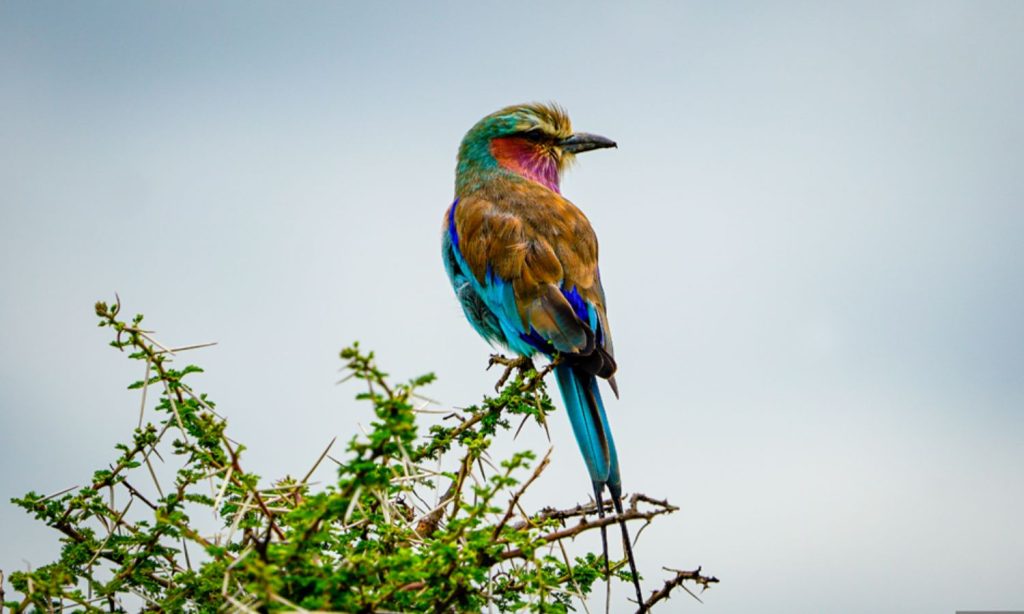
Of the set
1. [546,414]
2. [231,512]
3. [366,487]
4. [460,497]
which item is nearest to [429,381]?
[366,487]

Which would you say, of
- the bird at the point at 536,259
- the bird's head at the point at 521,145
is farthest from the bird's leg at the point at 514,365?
the bird's head at the point at 521,145

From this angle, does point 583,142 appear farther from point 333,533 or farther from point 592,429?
point 333,533

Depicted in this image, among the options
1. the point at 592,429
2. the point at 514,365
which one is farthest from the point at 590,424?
the point at 514,365

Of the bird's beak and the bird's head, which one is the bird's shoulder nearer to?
the bird's head

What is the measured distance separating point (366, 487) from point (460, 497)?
0.85 m

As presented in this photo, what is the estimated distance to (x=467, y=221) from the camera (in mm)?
4875

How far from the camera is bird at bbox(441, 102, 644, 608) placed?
378cm

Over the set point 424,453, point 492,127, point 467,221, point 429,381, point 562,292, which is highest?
point 492,127

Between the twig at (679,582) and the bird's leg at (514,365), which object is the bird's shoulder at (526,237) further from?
the twig at (679,582)

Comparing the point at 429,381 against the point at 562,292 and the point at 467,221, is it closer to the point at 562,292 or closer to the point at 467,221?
the point at 562,292

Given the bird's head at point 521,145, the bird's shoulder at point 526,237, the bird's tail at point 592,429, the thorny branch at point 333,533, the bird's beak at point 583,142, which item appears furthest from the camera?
the bird's beak at point 583,142

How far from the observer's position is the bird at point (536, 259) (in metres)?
3.78

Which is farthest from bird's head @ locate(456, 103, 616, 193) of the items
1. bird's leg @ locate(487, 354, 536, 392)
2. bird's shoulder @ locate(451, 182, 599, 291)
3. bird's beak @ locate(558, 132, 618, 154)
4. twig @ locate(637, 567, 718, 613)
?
twig @ locate(637, 567, 718, 613)

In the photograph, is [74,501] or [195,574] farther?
[74,501]
